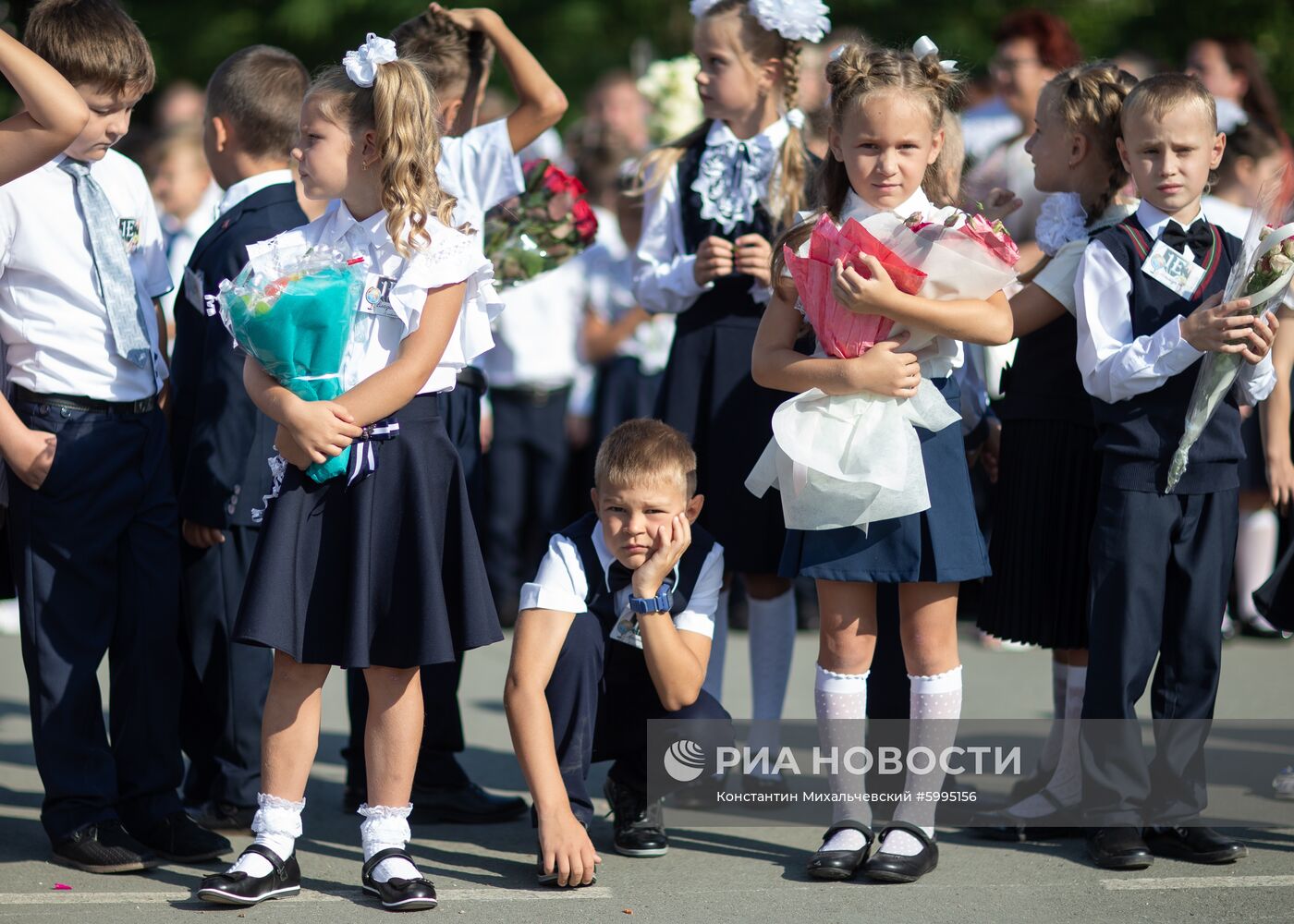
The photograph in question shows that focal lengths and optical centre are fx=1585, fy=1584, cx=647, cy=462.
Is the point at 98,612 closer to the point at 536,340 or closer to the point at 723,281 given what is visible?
the point at 723,281

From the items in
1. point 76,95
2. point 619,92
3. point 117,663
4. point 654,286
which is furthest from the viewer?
point 619,92

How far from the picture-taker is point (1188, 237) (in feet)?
13.1

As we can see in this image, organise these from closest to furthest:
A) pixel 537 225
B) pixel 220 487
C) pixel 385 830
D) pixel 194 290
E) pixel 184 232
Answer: pixel 385 830, pixel 220 487, pixel 194 290, pixel 537 225, pixel 184 232

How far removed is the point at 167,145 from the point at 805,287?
474 centimetres

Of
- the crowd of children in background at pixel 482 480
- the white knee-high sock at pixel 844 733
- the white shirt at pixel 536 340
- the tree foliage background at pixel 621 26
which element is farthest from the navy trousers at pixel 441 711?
the tree foliage background at pixel 621 26

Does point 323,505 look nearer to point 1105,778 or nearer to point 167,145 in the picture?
point 1105,778

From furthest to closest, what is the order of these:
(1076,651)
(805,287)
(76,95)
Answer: (1076,651) < (805,287) < (76,95)

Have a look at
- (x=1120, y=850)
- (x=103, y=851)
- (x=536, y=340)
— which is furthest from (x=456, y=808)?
(x=536, y=340)

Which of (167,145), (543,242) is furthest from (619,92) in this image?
(543,242)

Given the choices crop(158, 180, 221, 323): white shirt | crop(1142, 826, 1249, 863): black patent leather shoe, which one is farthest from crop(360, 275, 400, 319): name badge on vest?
crop(158, 180, 221, 323): white shirt

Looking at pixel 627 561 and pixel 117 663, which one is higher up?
pixel 627 561

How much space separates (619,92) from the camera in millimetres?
9688

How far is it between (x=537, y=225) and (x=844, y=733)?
2025 millimetres

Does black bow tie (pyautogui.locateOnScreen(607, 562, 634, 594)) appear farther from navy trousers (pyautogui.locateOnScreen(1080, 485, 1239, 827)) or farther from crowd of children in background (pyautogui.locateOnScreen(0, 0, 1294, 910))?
navy trousers (pyautogui.locateOnScreen(1080, 485, 1239, 827))
